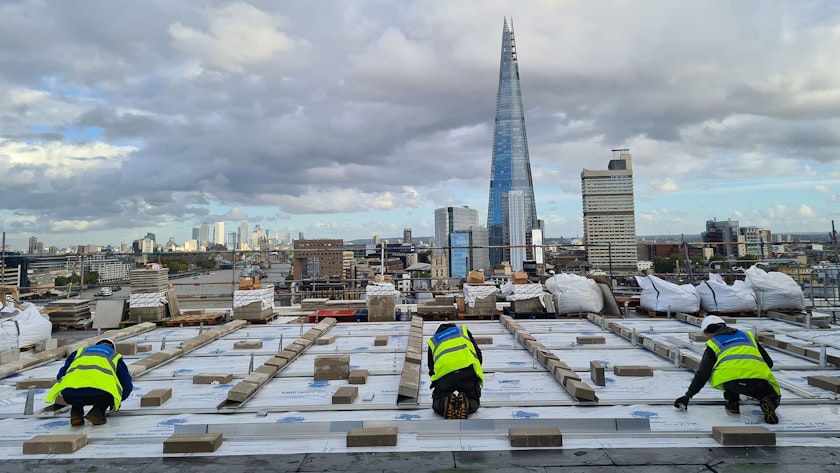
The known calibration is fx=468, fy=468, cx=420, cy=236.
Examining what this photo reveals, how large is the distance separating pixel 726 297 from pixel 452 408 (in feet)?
30.1

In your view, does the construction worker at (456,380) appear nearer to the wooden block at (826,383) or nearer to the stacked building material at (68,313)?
the wooden block at (826,383)

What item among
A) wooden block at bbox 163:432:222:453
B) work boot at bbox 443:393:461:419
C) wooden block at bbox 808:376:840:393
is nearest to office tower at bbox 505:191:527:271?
wooden block at bbox 808:376:840:393

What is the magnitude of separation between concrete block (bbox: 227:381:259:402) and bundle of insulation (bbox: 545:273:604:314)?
8129mm

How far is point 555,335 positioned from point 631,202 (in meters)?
163

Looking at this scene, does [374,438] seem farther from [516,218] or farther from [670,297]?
[516,218]

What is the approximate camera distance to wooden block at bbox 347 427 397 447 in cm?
416

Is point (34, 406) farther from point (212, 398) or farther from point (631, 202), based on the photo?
point (631, 202)

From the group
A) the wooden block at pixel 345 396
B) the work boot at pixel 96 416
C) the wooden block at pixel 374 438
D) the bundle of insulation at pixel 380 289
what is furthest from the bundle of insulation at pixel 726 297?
the work boot at pixel 96 416

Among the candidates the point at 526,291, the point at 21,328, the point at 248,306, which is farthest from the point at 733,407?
the point at 21,328

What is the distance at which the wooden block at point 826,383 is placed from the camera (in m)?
5.18

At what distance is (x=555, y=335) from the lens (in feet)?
29.8

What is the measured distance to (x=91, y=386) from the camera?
15.4 ft

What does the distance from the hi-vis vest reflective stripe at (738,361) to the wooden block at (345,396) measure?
150 inches

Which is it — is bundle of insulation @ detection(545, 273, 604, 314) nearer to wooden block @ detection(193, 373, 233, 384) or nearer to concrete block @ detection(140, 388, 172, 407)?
wooden block @ detection(193, 373, 233, 384)
